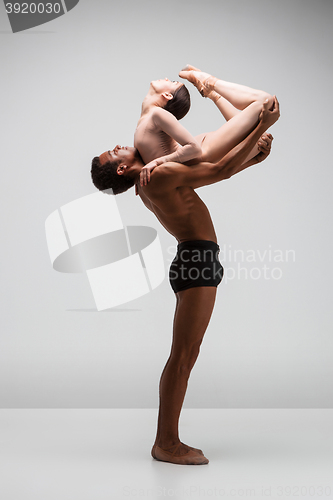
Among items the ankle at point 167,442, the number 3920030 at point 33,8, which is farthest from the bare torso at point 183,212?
the number 3920030 at point 33,8

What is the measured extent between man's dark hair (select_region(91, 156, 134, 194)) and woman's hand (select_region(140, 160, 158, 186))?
0.21 m

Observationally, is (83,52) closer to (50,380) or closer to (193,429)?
(50,380)

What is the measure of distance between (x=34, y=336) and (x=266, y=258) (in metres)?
2.22

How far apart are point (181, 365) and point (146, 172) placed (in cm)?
103

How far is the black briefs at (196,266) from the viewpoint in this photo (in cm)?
320

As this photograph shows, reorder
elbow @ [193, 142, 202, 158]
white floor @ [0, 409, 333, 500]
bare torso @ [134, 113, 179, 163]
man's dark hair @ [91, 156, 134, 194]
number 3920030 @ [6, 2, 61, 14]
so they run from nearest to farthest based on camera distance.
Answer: white floor @ [0, 409, 333, 500] < elbow @ [193, 142, 202, 158] < bare torso @ [134, 113, 179, 163] < man's dark hair @ [91, 156, 134, 194] < number 3920030 @ [6, 2, 61, 14]

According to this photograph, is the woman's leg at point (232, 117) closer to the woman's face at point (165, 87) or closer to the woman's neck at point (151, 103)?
the woman's face at point (165, 87)

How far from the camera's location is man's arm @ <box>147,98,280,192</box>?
10.2 feet

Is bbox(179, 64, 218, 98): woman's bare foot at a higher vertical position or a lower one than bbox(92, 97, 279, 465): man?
higher

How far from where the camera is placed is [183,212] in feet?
10.6

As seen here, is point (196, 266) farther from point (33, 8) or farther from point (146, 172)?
point (33, 8)

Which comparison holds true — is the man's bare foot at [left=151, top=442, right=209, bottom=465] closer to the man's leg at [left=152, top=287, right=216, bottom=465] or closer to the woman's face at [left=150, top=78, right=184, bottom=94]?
the man's leg at [left=152, top=287, right=216, bottom=465]

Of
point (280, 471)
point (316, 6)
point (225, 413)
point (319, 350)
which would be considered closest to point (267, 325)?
point (319, 350)

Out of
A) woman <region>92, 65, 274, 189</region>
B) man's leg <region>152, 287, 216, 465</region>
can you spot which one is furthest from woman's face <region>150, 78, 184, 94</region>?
man's leg <region>152, 287, 216, 465</region>
